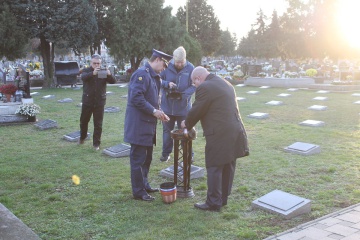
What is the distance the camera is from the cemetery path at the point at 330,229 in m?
4.55

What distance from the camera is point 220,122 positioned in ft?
17.3

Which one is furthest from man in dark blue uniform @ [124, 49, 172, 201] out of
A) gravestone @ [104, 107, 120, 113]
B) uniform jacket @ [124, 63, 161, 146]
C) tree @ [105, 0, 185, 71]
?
tree @ [105, 0, 185, 71]

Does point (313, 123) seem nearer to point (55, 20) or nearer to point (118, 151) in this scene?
point (118, 151)

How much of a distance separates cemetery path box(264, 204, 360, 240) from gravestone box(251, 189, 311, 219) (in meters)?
0.30

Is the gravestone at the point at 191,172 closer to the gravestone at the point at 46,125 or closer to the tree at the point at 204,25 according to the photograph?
the gravestone at the point at 46,125

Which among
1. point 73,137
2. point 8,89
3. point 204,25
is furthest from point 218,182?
point 204,25

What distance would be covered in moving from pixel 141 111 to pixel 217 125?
3.83 feet

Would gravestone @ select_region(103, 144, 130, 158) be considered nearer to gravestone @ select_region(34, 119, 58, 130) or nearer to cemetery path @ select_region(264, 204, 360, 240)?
gravestone @ select_region(34, 119, 58, 130)

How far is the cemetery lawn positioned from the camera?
16.3ft

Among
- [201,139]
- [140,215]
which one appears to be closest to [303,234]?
[140,215]

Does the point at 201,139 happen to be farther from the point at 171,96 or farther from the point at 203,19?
the point at 203,19

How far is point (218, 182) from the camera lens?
5.39 meters

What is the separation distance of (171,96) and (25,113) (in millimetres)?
7661

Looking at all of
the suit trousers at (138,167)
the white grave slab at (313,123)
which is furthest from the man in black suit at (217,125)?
the white grave slab at (313,123)
